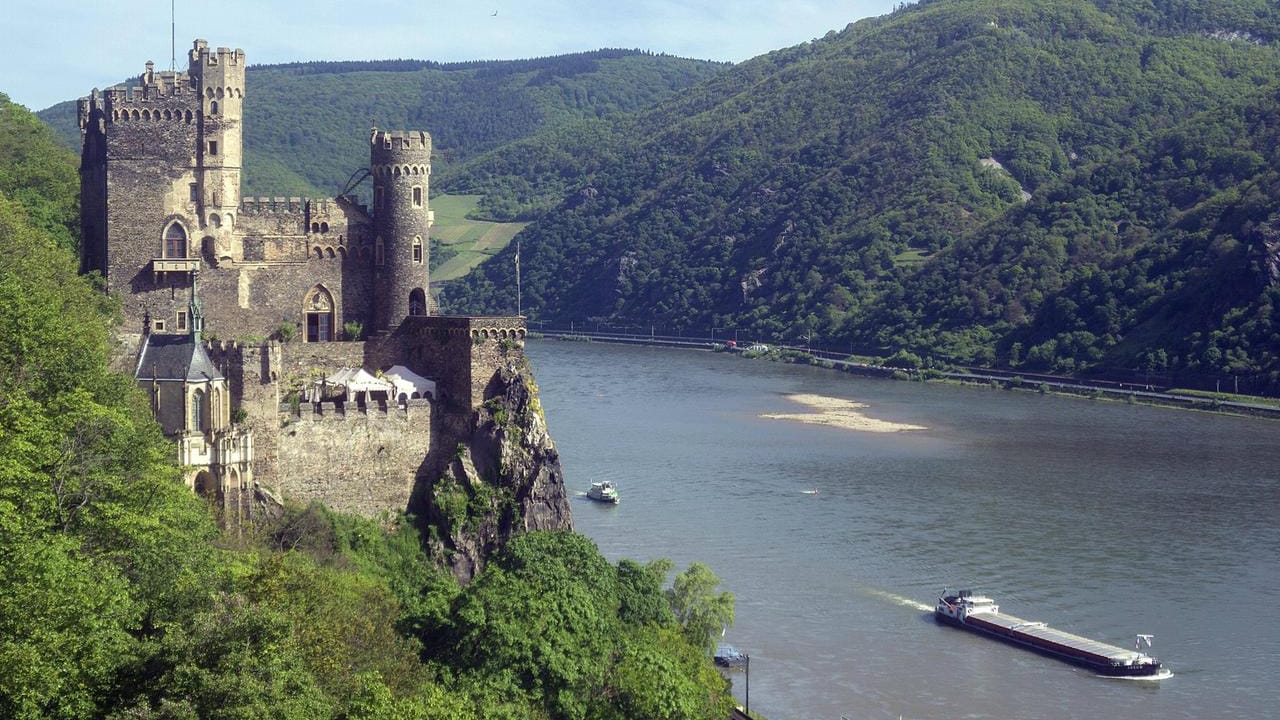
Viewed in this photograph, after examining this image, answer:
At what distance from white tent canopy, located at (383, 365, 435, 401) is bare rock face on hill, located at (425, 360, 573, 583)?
153 centimetres

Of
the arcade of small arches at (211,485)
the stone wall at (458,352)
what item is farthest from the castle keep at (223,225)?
the arcade of small arches at (211,485)

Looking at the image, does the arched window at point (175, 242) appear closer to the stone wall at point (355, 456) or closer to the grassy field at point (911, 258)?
the stone wall at point (355, 456)

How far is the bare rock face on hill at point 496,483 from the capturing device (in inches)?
1603

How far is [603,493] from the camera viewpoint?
2370 inches

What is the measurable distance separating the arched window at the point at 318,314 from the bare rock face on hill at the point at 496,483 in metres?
5.08

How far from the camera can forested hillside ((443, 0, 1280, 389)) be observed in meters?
104

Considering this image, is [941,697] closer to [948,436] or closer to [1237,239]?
[948,436]

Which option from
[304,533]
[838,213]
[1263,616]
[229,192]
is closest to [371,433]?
[304,533]

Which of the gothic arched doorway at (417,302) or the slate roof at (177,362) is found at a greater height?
the gothic arched doorway at (417,302)

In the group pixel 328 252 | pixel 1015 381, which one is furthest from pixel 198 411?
pixel 1015 381

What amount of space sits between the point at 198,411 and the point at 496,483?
750 cm

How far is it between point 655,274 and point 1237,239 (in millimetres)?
50340

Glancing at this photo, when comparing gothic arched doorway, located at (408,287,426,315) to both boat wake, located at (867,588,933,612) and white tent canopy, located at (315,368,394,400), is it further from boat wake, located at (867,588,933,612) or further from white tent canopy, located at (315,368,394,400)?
boat wake, located at (867,588,933,612)

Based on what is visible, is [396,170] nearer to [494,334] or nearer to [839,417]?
[494,334]
